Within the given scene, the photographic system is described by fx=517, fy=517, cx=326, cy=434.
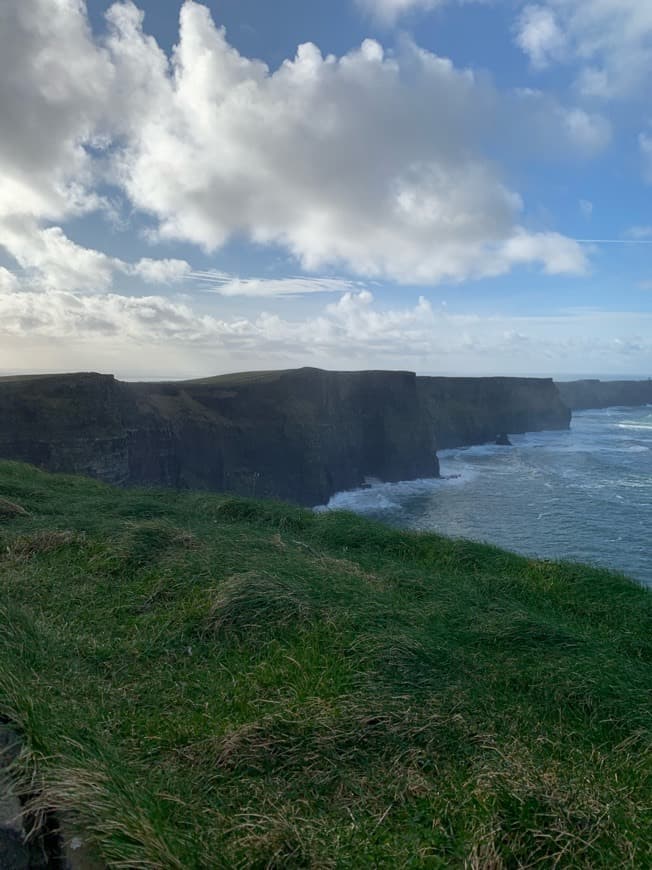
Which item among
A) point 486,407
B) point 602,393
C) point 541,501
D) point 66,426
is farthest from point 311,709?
point 602,393

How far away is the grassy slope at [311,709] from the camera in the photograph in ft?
8.90

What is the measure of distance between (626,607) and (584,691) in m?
3.71

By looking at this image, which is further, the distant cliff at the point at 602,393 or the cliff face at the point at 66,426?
the distant cliff at the point at 602,393

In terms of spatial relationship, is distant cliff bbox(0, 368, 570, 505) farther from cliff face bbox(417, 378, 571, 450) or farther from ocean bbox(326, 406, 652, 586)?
cliff face bbox(417, 378, 571, 450)

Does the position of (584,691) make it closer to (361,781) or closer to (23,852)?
(361,781)

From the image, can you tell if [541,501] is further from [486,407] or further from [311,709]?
[486,407]

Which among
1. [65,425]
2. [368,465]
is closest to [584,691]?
[65,425]

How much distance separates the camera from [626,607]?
747 centimetres

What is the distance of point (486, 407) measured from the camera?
79562 millimetres

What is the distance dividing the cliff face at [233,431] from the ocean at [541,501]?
12.8 feet

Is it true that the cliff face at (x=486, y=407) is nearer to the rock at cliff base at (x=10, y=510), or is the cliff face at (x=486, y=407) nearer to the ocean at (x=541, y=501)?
the ocean at (x=541, y=501)

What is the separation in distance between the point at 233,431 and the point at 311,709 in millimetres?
39252

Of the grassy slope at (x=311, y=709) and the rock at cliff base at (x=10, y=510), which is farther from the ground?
the rock at cliff base at (x=10, y=510)

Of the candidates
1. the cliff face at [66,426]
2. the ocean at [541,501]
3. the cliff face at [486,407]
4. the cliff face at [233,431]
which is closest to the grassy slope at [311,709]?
the ocean at [541,501]
